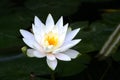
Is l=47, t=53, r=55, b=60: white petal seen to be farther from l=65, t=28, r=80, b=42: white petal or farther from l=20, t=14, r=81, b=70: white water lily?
l=65, t=28, r=80, b=42: white petal

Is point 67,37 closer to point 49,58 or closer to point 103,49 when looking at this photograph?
point 49,58

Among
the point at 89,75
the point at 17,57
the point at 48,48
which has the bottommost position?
the point at 89,75

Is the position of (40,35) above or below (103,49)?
above

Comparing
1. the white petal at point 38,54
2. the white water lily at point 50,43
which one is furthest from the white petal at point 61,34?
the white petal at point 38,54

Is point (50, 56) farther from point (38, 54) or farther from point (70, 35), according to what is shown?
point (70, 35)

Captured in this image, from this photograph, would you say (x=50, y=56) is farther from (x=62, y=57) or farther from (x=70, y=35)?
(x=70, y=35)

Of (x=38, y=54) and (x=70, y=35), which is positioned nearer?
(x=38, y=54)

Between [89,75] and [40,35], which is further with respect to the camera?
[89,75]

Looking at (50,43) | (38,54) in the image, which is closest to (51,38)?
(50,43)

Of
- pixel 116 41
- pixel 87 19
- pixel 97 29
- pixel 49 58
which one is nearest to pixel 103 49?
pixel 116 41
